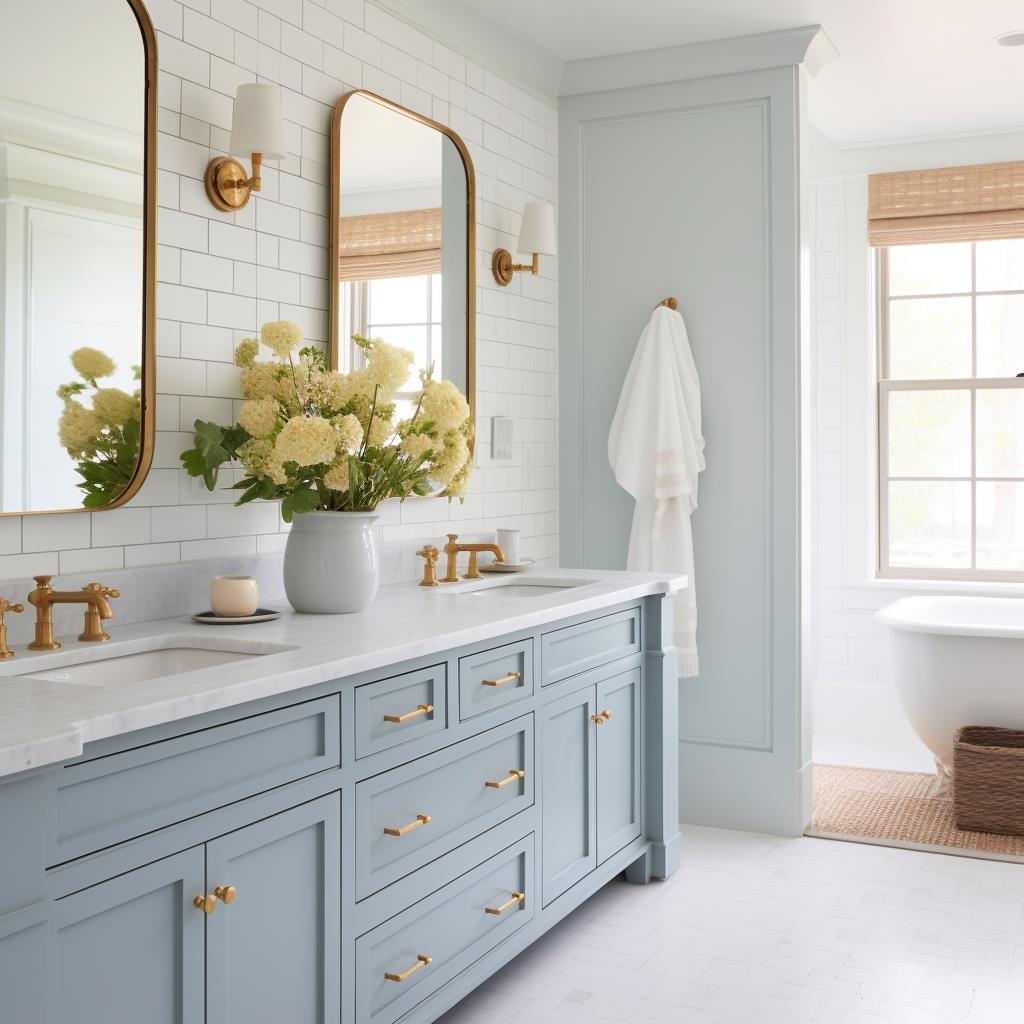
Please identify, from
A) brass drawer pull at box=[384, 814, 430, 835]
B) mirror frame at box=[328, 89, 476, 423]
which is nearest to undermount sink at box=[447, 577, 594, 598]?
mirror frame at box=[328, 89, 476, 423]

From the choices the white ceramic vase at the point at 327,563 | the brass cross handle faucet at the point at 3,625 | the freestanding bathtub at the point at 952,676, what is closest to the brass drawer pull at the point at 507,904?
the white ceramic vase at the point at 327,563

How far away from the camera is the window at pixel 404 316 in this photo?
10.4ft

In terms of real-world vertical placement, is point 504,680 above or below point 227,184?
below

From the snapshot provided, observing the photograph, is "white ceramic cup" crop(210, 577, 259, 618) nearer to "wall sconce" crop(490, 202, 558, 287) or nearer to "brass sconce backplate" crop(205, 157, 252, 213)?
"brass sconce backplate" crop(205, 157, 252, 213)

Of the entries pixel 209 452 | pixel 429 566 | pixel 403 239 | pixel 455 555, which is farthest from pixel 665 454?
pixel 209 452

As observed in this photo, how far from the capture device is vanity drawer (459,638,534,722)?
8.31 ft

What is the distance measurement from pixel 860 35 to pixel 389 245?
1843 millimetres

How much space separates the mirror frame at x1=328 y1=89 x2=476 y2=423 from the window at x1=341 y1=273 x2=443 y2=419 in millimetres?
65

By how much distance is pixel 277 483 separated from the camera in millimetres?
2561

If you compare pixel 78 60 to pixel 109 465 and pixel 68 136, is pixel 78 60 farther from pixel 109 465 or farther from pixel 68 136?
pixel 109 465

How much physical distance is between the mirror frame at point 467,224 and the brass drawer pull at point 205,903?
158cm

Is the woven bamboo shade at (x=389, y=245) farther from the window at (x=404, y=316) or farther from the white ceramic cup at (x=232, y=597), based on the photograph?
the white ceramic cup at (x=232, y=597)

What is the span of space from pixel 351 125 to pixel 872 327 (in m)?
3.29

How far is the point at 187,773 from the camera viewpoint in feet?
5.85
